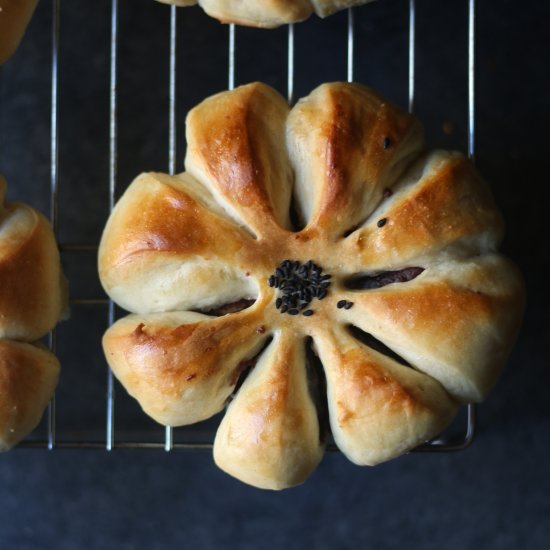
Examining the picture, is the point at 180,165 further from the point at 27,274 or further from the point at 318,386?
the point at 318,386

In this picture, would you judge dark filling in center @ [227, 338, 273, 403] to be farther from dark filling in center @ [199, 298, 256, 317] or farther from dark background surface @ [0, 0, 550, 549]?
dark background surface @ [0, 0, 550, 549]

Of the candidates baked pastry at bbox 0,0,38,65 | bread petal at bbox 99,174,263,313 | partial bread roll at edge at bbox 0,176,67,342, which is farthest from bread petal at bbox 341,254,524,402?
baked pastry at bbox 0,0,38,65

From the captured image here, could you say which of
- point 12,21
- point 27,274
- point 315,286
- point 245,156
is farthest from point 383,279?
point 12,21

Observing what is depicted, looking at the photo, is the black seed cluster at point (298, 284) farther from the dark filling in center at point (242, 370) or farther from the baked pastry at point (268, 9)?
the baked pastry at point (268, 9)

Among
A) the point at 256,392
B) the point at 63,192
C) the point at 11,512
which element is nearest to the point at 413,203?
the point at 256,392

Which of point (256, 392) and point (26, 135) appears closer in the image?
point (256, 392)

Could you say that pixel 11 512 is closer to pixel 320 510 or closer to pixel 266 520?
pixel 266 520
